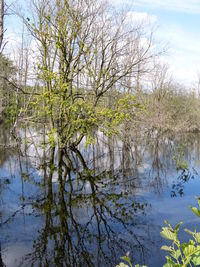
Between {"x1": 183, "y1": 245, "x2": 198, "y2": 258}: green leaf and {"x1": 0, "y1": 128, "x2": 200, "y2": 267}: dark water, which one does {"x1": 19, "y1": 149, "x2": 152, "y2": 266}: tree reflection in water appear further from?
{"x1": 183, "y1": 245, "x2": 198, "y2": 258}: green leaf

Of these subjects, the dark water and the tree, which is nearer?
the dark water

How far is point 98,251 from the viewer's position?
5.23m

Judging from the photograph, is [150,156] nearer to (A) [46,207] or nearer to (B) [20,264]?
(A) [46,207]

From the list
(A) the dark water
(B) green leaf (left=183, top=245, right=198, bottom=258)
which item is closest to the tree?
(A) the dark water

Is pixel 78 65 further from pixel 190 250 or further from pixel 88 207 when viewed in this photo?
pixel 190 250

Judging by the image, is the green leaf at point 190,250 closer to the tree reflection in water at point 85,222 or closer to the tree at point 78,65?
the tree reflection in water at point 85,222

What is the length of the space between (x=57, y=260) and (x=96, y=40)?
11.7 meters

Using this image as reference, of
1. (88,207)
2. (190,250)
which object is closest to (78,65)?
(88,207)

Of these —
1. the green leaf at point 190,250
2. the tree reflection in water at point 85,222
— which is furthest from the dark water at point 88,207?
the green leaf at point 190,250

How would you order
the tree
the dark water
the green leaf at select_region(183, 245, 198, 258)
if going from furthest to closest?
the tree, the dark water, the green leaf at select_region(183, 245, 198, 258)

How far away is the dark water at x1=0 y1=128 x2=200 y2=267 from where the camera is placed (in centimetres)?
521

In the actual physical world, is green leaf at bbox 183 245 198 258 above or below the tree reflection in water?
above

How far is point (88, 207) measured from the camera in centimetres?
750

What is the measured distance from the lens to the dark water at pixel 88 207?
5215mm
